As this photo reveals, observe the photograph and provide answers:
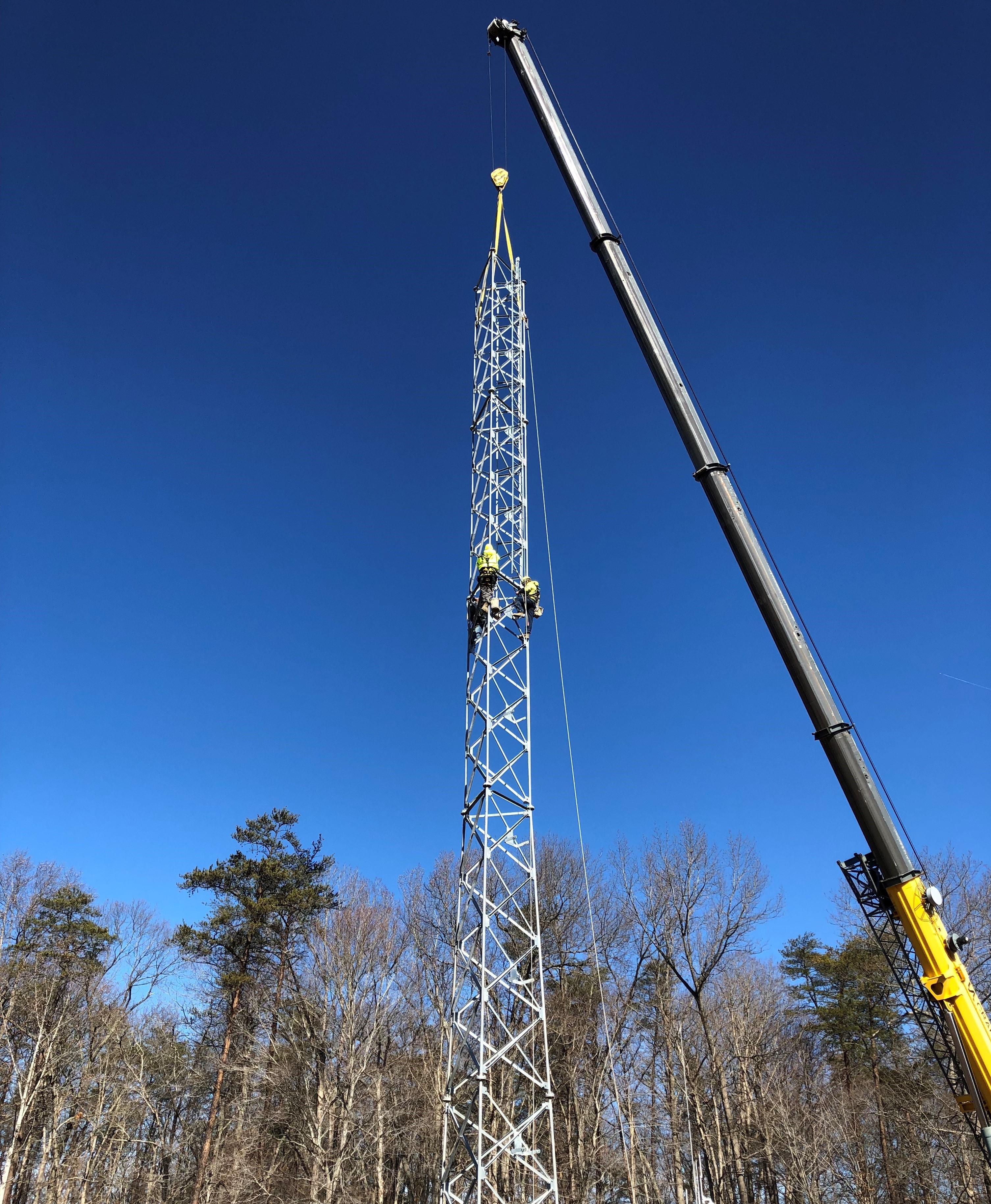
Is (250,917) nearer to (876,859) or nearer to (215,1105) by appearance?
(215,1105)

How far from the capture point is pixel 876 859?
32.4ft

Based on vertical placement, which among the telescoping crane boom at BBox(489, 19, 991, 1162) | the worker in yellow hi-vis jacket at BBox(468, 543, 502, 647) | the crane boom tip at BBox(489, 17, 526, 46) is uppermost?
the crane boom tip at BBox(489, 17, 526, 46)

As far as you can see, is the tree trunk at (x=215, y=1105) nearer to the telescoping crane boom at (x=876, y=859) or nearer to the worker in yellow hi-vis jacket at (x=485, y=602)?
the worker in yellow hi-vis jacket at (x=485, y=602)

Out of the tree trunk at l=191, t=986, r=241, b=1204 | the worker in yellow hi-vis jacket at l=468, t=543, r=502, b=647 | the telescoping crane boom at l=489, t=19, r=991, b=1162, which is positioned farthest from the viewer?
the tree trunk at l=191, t=986, r=241, b=1204

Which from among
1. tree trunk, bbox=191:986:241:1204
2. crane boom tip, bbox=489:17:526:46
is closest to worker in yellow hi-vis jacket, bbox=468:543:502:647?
crane boom tip, bbox=489:17:526:46

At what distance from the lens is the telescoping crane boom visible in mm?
9078

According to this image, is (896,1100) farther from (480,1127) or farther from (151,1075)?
(151,1075)

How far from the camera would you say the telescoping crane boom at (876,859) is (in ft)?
29.8

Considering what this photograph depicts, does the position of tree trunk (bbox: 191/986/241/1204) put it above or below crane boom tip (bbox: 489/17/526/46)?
below

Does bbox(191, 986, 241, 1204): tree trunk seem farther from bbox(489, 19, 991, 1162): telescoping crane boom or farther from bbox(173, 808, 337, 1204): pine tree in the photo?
bbox(489, 19, 991, 1162): telescoping crane boom

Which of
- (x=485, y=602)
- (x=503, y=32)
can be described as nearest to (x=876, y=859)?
(x=485, y=602)

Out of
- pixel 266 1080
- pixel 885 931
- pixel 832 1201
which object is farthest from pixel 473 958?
pixel 832 1201

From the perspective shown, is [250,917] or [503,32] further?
[250,917]

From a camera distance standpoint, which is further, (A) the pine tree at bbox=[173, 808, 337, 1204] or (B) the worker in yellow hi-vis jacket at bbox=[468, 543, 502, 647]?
(A) the pine tree at bbox=[173, 808, 337, 1204]
